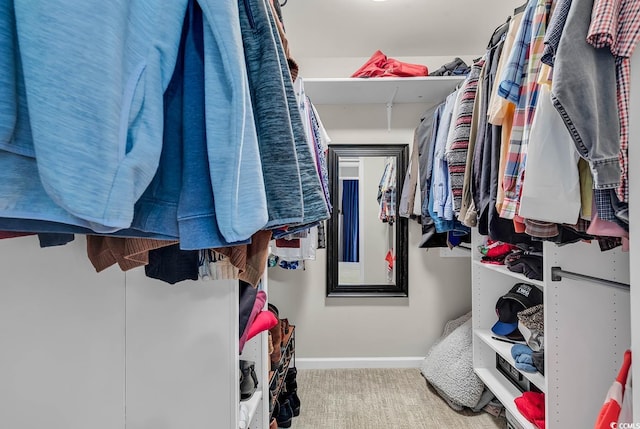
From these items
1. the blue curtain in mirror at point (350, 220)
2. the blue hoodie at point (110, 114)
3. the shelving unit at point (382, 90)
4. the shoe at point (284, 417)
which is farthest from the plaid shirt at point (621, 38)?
the blue curtain in mirror at point (350, 220)

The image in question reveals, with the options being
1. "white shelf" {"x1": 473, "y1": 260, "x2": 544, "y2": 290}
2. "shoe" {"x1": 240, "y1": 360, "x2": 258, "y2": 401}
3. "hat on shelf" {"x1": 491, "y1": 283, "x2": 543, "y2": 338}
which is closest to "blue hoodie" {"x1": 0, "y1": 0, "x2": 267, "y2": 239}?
"shoe" {"x1": 240, "y1": 360, "x2": 258, "y2": 401}

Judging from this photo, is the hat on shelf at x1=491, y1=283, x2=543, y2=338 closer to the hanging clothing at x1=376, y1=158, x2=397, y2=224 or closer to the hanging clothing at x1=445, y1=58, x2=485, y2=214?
the hanging clothing at x1=445, y1=58, x2=485, y2=214

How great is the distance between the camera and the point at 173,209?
51 cm

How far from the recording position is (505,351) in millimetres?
1701

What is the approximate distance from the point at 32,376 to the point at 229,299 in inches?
21.1

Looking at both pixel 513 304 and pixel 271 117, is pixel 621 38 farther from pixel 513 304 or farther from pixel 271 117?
pixel 513 304

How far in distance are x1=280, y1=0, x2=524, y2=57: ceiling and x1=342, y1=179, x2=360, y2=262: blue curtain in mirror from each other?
974mm

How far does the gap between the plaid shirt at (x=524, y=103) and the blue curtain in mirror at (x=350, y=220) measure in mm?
1563

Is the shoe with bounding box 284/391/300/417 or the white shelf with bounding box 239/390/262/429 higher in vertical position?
the white shelf with bounding box 239/390/262/429

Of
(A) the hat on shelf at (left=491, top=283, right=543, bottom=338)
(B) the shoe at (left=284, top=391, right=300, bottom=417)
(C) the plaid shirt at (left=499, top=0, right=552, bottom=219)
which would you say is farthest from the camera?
(B) the shoe at (left=284, top=391, right=300, bottom=417)

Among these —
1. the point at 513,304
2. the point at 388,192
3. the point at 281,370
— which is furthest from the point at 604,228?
the point at 388,192

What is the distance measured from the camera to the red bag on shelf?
2.23 metres

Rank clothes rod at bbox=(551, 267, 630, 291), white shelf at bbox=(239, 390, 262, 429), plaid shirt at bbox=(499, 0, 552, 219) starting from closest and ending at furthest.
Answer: plaid shirt at bbox=(499, 0, 552, 219)
clothes rod at bbox=(551, 267, 630, 291)
white shelf at bbox=(239, 390, 262, 429)

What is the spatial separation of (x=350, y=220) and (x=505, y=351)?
129cm
